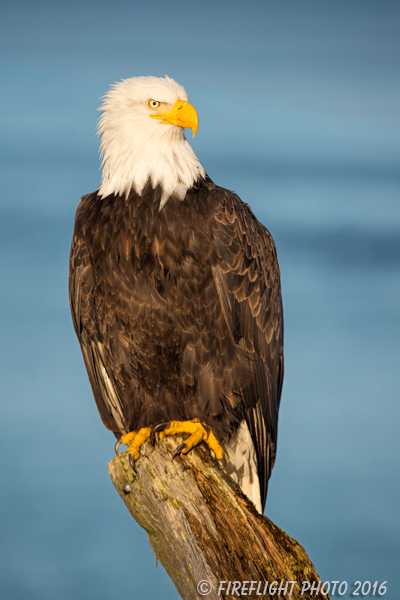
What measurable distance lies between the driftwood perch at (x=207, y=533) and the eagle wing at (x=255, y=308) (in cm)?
82

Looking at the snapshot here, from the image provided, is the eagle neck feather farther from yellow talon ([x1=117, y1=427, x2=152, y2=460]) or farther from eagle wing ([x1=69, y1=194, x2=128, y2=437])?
yellow talon ([x1=117, y1=427, x2=152, y2=460])

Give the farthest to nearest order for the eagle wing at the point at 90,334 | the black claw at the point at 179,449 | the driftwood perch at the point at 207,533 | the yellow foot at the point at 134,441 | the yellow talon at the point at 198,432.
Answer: the eagle wing at the point at 90,334 → the yellow talon at the point at 198,432 → the yellow foot at the point at 134,441 → the black claw at the point at 179,449 → the driftwood perch at the point at 207,533

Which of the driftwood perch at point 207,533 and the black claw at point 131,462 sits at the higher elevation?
the black claw at point 131,462

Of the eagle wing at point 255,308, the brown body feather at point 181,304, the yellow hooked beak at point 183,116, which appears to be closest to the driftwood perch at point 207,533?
the brown body feather at point 181,304

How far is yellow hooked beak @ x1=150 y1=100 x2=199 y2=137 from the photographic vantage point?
14.6 ft

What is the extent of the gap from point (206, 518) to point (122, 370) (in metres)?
1.44

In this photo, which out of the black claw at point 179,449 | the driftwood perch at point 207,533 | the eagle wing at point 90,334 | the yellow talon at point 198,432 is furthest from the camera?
the eagle wing at point 90,334

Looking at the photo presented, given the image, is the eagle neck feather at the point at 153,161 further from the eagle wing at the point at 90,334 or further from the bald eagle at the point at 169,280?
the eagle wing at the point at 90,334

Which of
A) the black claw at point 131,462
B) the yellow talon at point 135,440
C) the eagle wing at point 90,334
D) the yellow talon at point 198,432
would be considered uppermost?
the eagle wing at point 90,334

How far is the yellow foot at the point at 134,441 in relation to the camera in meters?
4.39

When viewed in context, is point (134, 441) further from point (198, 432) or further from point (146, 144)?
point (146, 144)

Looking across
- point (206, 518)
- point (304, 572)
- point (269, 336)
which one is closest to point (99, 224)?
point (269, 336)

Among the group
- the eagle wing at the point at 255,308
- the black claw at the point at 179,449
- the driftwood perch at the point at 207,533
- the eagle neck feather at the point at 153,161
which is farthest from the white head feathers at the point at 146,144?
the driftwood perch at the point at 207,533

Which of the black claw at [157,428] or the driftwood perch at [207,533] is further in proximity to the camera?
the black claw at [157,428]
